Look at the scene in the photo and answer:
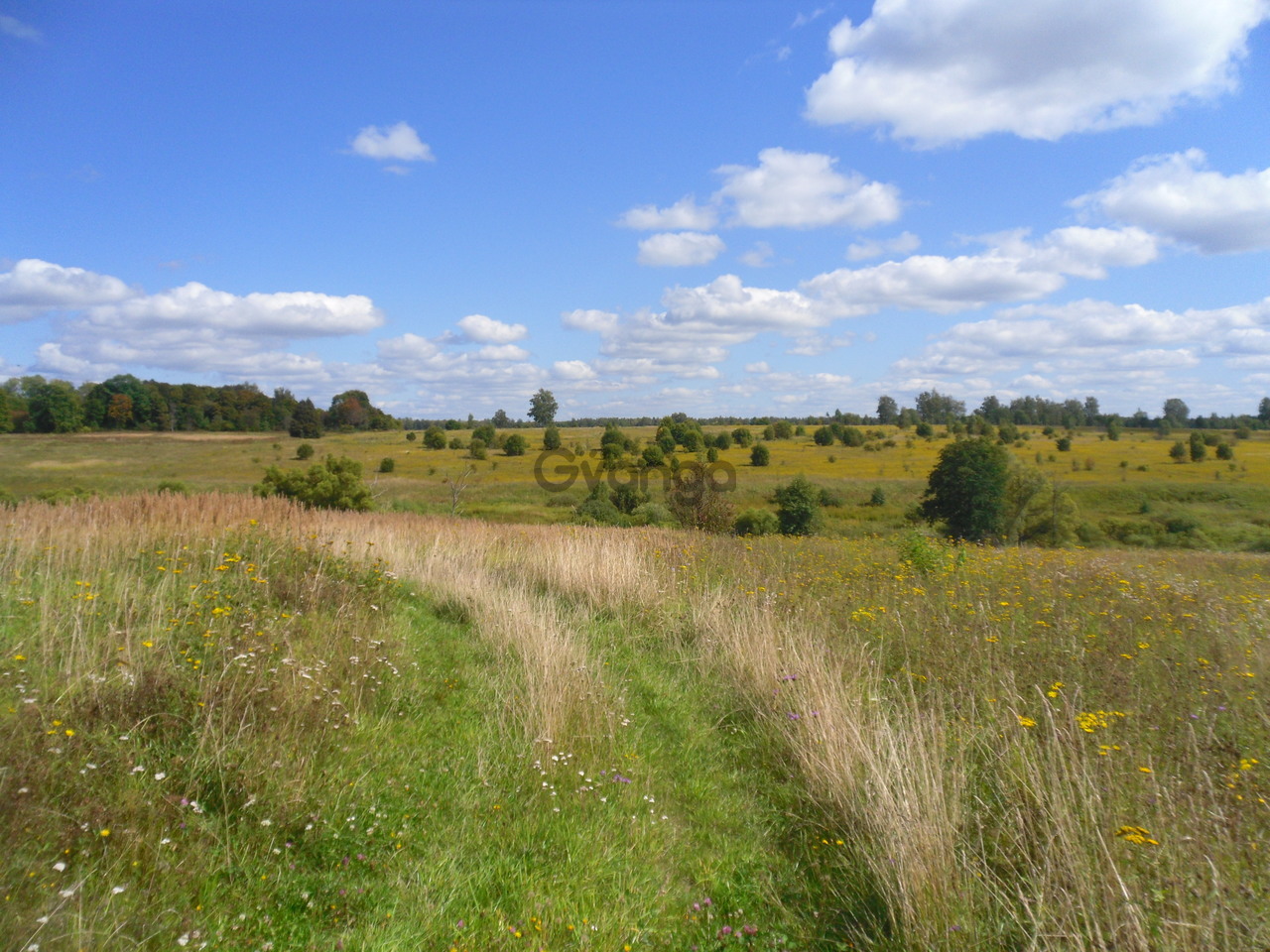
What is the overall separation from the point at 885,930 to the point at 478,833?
1909 mm

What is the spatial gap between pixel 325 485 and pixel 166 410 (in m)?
58.0

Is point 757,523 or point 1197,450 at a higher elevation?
point 1197,450

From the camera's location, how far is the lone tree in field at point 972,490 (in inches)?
1722

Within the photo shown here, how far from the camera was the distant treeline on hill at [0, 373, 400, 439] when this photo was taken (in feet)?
170

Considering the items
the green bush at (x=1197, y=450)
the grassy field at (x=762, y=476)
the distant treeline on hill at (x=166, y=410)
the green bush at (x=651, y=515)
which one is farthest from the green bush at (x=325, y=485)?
the green bush at (x=1197, y=450)

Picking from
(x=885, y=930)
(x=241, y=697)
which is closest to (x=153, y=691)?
(x=241, y=697)

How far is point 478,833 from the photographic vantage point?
3309 millimetres

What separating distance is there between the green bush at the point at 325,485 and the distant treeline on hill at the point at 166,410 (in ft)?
119

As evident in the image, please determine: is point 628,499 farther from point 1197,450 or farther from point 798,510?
point 1197,450

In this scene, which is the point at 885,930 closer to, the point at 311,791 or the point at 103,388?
the point at 311,791

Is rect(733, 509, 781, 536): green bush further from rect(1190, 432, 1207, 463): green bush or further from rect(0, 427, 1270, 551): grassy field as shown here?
rect(1190, 432, 1207, 463): green bush

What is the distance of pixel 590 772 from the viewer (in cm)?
400

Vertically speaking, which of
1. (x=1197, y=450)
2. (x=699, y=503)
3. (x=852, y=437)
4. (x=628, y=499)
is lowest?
(x=628, y=499)

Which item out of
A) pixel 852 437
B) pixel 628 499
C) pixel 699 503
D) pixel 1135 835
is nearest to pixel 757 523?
Answer: pixel 699 503
